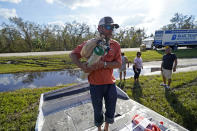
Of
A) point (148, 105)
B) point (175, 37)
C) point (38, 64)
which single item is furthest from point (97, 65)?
point (175, 37)

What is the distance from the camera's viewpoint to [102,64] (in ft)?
5.10

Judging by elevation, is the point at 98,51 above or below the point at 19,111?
above

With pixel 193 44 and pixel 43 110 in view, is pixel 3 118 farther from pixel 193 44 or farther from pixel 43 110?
pixel 193 44

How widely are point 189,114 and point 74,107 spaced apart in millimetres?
3066

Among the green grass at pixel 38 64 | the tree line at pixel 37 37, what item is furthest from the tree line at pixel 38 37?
the green grass at pixel 38 64

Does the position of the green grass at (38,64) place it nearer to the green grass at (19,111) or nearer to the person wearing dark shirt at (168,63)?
the green grass at (19,111)

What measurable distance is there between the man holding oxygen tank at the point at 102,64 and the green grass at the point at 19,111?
81.1 inches

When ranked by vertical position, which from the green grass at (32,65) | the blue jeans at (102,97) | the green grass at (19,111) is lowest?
the green grass at (19,111)

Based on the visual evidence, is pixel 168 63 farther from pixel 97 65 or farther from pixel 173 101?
pixel 97 65

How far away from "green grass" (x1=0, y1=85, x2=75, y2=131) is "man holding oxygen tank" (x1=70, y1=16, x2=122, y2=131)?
206cm

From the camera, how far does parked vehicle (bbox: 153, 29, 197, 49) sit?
20109mm

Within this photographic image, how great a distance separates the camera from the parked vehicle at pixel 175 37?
20109mm

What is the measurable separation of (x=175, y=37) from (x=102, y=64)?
24122 millimetres

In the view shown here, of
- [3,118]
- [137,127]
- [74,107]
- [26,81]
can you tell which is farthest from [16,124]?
[26,81]
